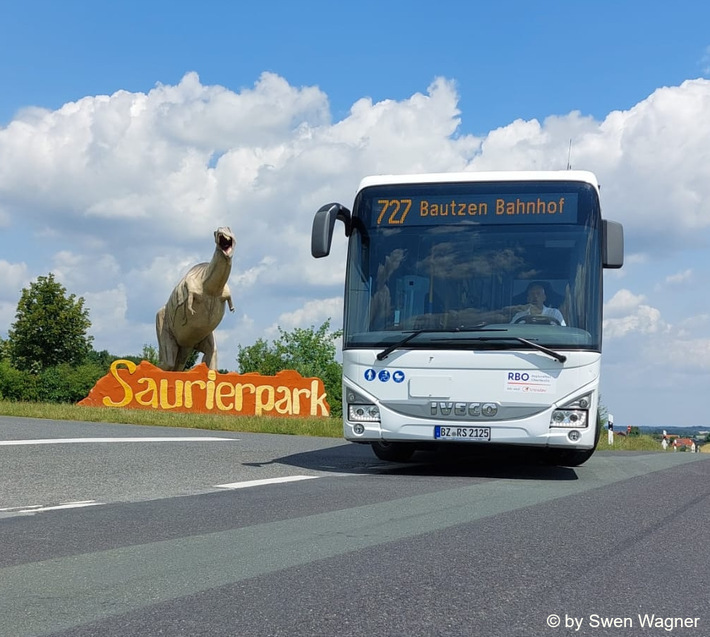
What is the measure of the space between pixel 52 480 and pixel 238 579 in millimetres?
5809

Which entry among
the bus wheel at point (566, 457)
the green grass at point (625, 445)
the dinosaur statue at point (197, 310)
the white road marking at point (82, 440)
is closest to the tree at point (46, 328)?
the dinosaur statue at point (197, 310)

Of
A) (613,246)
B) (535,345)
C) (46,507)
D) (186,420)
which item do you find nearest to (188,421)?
(186,420)

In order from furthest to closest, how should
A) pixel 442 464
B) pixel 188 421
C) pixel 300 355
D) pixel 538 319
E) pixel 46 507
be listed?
pixel 300 355
pixel 188 421
pixel 442 464
pixel 538 319
pixel 46 507

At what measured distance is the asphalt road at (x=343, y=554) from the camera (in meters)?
4.01

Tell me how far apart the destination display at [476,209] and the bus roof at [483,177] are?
23 cm

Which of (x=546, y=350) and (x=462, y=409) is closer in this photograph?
(x=546, y=350)

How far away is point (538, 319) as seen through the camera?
34.5 feet

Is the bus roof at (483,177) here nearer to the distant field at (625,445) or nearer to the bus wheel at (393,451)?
the bus wheel at (393,451)

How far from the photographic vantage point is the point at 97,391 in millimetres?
27531

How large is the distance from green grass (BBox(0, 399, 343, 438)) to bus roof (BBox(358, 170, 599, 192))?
9.81 metres

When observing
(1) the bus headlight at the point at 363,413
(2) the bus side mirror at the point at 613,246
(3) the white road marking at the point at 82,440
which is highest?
(2) the bus side mirror at the point at 613,246

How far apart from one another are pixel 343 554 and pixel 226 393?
70.9ft

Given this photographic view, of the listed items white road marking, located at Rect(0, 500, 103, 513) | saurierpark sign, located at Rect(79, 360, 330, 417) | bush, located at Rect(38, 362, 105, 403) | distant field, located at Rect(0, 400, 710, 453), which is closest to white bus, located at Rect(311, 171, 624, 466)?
white road marking, located at Rect(0, 500, 103, 513)

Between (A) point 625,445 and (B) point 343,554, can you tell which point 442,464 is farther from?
(A) point 625,445
